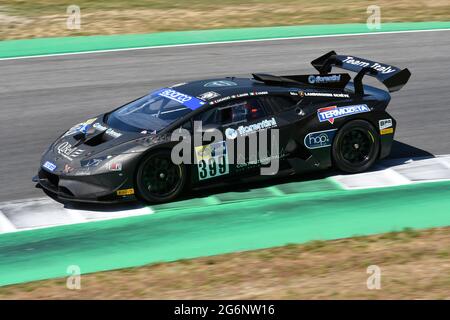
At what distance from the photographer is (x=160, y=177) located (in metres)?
10.4

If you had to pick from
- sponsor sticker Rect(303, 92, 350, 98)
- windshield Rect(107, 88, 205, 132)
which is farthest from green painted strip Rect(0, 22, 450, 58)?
sponsor sticker Rect(303, 92, 350, 98)

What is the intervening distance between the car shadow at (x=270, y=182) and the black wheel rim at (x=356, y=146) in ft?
0.92

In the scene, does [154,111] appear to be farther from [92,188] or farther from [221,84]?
[92,188]

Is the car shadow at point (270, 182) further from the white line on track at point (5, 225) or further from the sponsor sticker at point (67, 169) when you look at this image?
the white line on track at point (5, 225)

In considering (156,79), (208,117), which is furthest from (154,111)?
(156,79)

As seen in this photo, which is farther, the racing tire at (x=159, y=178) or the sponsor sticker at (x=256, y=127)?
the sponsor sticker at (x=256, y=127)

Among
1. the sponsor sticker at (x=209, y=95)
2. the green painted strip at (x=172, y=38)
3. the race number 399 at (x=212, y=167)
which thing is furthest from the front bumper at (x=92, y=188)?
the green painted strip at (x=172, y=38)

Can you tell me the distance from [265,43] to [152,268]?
11.0m

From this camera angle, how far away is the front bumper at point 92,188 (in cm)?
1013

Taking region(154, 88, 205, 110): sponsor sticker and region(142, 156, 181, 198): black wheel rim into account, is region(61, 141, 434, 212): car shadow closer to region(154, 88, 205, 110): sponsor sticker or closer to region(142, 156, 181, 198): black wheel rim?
region(142, 156, 181, 198): black wheel rim

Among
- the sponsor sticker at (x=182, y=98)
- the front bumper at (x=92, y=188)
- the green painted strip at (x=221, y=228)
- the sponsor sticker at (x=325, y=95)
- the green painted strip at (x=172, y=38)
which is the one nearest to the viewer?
the green painted strip at (x=221, y=228)

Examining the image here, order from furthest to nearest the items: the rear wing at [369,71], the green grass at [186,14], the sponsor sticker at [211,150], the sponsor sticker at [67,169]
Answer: the green grass at [186,14] → the rear wing at [369,71] → the sponsor sticker at [211,150] → the sponsor sticker at [67,169]

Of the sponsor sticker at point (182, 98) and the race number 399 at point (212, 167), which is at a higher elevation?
the sponsor sticker at point (182, 98)

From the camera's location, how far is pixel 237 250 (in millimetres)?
9367
